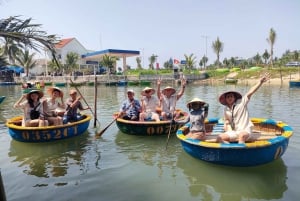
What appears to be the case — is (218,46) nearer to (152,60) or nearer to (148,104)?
(152,60)

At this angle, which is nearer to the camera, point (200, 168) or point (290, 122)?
point (200, 168)

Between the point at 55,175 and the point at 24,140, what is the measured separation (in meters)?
2.61

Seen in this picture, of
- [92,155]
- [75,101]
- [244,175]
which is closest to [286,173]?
[244,175]

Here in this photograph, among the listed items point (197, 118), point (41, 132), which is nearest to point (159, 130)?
point (197, 118)

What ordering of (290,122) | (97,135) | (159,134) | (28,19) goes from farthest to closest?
(290,122), (97,135), (159,134), (28,19)

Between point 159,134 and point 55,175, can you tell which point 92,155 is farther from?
point 159,134

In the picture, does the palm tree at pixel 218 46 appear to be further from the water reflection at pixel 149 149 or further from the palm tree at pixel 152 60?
the water reflection at pixel 149 149

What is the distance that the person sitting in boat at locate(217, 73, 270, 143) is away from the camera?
6062 millimetres

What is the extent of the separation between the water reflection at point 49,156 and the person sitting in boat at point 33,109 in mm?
658

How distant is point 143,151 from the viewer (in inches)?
306

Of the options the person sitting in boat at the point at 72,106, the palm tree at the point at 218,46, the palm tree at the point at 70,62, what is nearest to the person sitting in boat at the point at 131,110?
the person sitting in boat at the point at 72,106

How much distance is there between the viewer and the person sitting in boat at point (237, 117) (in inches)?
239

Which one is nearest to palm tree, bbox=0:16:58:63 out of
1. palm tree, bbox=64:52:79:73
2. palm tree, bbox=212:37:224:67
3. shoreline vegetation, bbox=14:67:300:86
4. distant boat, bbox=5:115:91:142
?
distant boat, bbox=5:115:91:142

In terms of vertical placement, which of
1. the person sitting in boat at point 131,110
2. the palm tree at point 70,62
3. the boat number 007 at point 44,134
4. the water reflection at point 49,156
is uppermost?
the palm tree at point 70,62
